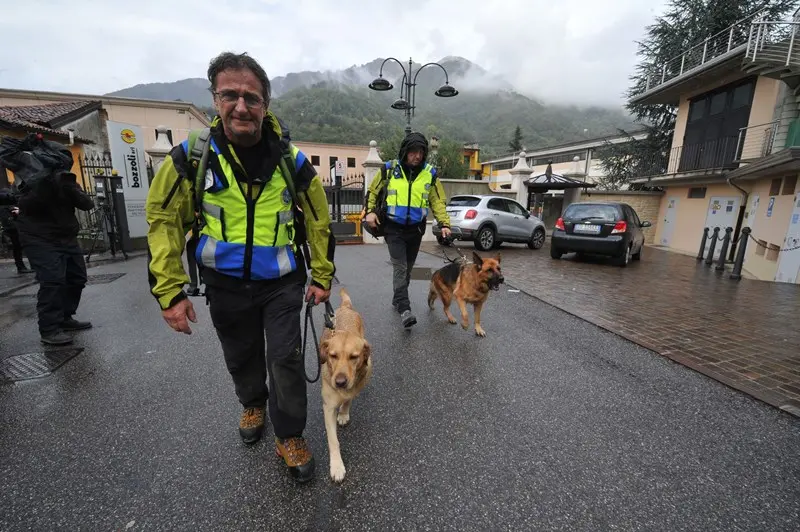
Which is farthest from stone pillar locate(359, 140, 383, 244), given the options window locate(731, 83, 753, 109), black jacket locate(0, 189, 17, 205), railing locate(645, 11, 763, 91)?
window locate(731, 83, 753, 109)

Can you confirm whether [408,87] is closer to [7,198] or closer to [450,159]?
[7,198]

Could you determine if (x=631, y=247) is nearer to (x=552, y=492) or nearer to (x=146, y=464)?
(x=552, y=492)

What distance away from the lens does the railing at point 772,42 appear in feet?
39.3

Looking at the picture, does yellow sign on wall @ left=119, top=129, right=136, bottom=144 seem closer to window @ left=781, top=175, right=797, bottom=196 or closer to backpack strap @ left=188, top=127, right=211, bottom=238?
backpack strap @ left=188, top=127, right=211, bottom=238

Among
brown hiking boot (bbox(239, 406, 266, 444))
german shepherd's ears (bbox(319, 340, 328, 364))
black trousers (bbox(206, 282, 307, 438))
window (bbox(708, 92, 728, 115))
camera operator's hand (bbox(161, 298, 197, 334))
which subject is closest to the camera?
camera operator's hand (bbox(161, 298, 197, 334))

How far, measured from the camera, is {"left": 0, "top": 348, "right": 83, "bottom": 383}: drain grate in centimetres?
318

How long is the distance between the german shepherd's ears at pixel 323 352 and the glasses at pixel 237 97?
141cm

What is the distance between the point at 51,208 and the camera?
3.80 m

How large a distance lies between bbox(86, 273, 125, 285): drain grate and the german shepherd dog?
21.3ft

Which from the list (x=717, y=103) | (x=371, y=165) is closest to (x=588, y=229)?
(x=371, y=165)

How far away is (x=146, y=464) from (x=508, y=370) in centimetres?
293

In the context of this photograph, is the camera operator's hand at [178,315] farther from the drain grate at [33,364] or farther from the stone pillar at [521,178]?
the stone pillar at [521,178]

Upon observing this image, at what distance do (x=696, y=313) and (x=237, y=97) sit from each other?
675 cm

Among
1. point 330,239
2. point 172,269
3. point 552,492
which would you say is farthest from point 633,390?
point 172,269
